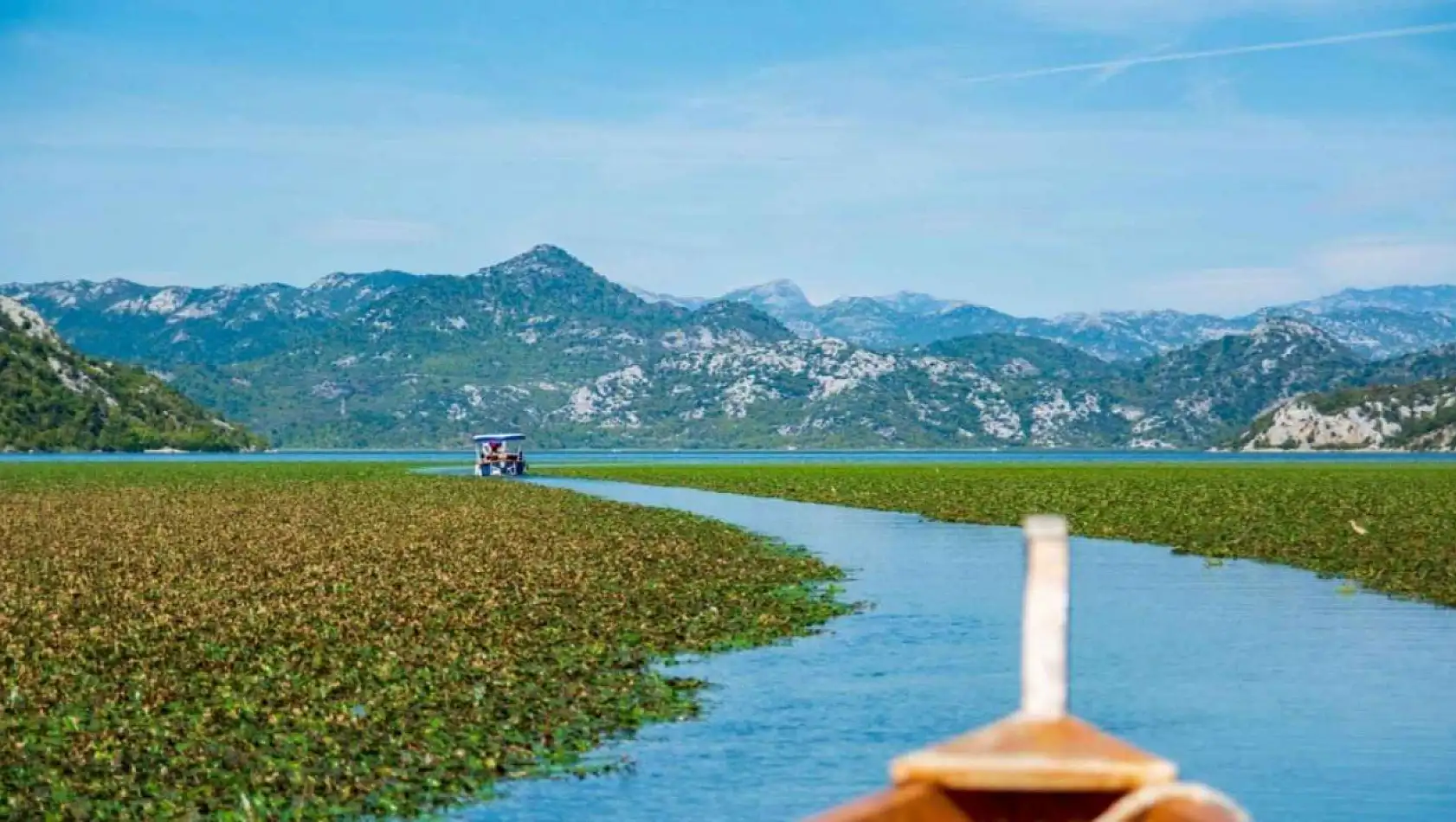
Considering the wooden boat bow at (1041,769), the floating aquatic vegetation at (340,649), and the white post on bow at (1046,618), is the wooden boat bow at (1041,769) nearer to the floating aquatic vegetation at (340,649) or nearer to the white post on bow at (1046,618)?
the white post on bow at (1046,618)

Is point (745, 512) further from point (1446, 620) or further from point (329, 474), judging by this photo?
point (329, 474)

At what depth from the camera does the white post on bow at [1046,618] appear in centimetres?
966

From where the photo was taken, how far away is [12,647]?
103ft

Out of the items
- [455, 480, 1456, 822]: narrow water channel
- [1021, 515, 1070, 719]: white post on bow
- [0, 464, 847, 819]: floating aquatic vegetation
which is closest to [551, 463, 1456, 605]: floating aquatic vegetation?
[455, 480, 1456, 822]: narrow water channel

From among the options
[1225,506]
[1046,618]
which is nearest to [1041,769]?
[1046,618]

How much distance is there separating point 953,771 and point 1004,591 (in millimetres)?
37159

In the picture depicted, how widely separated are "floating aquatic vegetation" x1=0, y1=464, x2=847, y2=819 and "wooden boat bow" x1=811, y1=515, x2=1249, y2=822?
1164 cm

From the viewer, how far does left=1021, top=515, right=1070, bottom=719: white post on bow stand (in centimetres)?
966

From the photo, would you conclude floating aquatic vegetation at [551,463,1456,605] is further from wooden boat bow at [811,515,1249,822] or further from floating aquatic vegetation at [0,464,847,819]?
wooden boat bow at [811,515,1249,822]

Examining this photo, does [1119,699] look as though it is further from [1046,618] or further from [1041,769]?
[1041,769]

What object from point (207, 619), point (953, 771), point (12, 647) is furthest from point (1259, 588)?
point (953, 771)

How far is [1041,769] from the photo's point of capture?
376 inches

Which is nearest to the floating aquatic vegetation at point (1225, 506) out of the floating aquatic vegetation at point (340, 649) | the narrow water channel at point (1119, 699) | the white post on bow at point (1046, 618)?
the narrow water channel at point (1119, 699)

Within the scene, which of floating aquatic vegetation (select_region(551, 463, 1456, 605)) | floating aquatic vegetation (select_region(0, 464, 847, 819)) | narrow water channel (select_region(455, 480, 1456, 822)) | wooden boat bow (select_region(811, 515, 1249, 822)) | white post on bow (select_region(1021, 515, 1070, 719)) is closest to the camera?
wooden boat bow (select_region(811, 515, 1249, 822))
